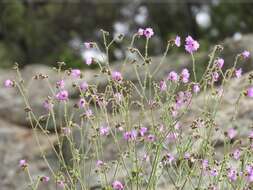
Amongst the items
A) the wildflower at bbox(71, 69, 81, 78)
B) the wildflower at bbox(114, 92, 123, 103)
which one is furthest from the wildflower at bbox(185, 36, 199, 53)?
the wildflower at bbox(71, 69, 81, 78)

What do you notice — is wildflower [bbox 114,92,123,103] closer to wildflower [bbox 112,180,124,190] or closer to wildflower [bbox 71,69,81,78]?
wildflower [bbox 71,69,81,78]

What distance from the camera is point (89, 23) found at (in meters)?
16.3

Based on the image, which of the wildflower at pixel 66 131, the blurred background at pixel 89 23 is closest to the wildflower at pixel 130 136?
the wildflower at pixel 66 131

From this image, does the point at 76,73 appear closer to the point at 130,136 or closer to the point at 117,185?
the point at 130,136

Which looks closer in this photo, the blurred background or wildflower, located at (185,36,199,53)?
wildflower, located at (185,36,199,53)

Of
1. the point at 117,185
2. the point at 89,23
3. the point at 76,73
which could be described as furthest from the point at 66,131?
the point at 89,23

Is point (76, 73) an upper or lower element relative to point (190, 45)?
lower

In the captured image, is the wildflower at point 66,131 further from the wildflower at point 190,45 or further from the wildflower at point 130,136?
the wildflower at point 190,45

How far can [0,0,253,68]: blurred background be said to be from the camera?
595 inches

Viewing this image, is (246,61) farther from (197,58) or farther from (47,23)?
(47,23)

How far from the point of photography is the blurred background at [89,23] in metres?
15.1

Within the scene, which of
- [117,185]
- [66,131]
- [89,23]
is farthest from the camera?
[89,23]

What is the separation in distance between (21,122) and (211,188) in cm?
562

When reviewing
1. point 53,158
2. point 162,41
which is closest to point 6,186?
point 53,158
